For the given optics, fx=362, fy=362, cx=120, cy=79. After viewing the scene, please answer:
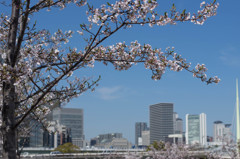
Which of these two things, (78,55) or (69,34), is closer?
(78,55)

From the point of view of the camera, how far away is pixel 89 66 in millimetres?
9531

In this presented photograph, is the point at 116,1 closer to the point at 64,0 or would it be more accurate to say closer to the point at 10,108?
the point at 64,0

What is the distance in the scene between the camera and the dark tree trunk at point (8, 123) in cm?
791

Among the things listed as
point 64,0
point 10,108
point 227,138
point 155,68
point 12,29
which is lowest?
point 227,138

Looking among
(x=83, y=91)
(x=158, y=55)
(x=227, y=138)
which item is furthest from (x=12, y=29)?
(x=227, y=138)

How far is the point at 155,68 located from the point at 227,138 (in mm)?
31091

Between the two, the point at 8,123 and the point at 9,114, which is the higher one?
the point at 9,114

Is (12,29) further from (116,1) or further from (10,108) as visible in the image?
(116,1)

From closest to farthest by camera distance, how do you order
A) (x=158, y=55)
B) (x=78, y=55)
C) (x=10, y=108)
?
(x=10, y=108) → (x=158, y=55) → (x=78, y=55)

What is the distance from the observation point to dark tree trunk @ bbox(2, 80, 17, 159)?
26.0 ft

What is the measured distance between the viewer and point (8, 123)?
8.03 metres

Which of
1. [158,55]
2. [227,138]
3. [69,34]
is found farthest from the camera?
[227,138]

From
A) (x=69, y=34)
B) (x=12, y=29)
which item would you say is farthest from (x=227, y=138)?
(x=12, y=29)

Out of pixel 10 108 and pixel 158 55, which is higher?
pixel 158 55
